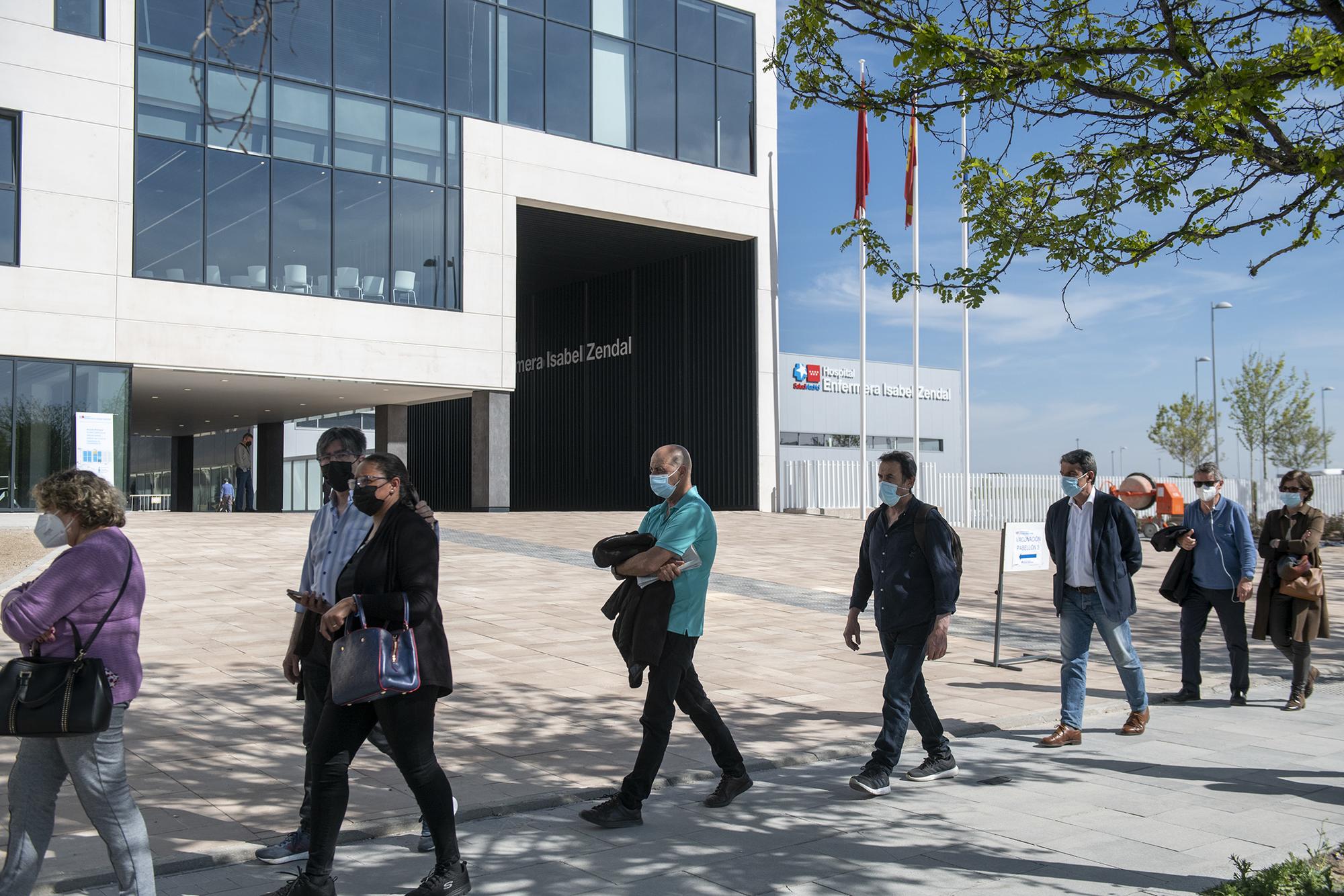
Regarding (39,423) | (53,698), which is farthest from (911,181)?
(53,698)

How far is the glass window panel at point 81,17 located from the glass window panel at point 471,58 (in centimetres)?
741

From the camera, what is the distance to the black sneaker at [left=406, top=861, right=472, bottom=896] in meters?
4.14

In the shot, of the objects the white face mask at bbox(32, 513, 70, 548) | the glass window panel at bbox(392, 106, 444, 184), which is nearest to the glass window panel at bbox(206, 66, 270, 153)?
the glass window panel at bbox(392, 106, 444, 184)

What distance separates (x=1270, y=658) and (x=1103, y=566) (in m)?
5.09

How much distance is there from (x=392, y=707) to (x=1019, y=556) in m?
7.31

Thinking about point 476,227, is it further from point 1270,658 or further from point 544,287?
point 1270,658

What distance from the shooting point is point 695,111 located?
2994 cm

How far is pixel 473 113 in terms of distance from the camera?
27047 mm

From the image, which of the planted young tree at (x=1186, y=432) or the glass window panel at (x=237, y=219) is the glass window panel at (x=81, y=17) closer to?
the glass window panel at (x=237, y=219)

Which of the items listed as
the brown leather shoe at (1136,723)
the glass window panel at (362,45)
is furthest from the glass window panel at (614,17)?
the brown leather shoe at (1136,723)

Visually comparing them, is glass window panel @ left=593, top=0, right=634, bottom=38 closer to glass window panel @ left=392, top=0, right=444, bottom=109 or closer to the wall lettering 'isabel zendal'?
glass window panel @ left=392, top=0, right=444, bottom=109

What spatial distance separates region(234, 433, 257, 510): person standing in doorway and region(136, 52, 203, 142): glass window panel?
12.6 metres

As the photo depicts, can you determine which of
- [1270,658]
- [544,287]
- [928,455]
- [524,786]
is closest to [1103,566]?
[524,786]

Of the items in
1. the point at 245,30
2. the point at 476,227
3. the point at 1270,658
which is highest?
the point at 476,227
